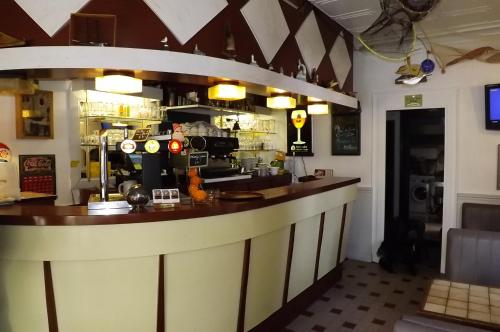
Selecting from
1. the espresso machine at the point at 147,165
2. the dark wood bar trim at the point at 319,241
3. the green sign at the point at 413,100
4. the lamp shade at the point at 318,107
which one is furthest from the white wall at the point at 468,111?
the espresso machine at the point at 147,165

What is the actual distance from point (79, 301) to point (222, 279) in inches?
37.2

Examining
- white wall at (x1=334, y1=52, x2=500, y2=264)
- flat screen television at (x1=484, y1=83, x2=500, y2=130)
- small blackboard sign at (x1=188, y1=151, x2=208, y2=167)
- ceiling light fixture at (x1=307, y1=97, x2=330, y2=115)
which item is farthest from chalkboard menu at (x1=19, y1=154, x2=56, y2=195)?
flat screen television at (x1=484, y1=83, x2=500, y2=130)

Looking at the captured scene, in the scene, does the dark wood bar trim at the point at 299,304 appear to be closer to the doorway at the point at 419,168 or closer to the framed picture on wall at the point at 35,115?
the doorway at the point at 419,168

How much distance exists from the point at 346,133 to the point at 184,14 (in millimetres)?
3697

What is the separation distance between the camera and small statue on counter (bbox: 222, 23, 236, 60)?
309 cm

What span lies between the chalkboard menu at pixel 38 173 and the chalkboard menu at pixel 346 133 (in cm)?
407

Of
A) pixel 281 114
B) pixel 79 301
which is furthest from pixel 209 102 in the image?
pixel 79 301

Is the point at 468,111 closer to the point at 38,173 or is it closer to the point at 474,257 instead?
the point at 474,257

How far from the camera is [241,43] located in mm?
3338

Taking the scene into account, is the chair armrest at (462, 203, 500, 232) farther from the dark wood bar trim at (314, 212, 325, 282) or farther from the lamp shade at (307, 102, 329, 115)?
the lamp shade at (307, 102, 329, 115)

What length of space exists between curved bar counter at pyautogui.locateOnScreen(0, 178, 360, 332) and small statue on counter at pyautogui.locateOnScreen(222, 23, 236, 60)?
1.24m

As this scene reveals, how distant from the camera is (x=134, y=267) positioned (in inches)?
91.7

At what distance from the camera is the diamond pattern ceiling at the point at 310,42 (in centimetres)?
415

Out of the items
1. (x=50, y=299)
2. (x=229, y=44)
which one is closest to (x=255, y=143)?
(x=229, y=44)
